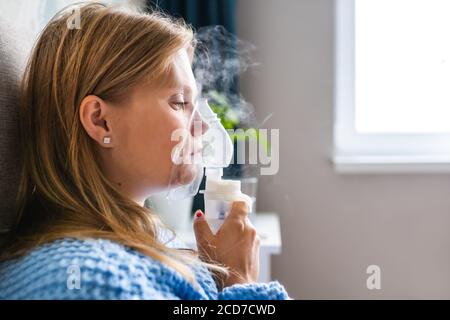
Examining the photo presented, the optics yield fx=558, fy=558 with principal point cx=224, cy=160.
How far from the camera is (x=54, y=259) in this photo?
52 centimetres

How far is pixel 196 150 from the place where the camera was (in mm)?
746

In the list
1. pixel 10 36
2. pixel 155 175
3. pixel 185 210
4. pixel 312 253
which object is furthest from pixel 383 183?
pixel 10 36

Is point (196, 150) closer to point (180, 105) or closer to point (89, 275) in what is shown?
point (180, 105)

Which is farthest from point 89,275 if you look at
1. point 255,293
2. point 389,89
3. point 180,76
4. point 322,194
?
point 389,89

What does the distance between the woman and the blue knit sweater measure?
0.12ft

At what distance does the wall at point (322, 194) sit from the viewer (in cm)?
171

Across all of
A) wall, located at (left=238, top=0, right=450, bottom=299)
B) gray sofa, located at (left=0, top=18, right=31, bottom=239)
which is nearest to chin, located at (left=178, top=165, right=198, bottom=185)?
gray sofa, located at (left=0, top=18, right=31, bottom=239)

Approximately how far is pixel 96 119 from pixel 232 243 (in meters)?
0.24

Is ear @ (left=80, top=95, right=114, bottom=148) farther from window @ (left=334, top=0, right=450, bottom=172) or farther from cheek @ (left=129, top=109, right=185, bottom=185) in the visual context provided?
Result: window @ (left=334, top=0, right=450, bottom=172)

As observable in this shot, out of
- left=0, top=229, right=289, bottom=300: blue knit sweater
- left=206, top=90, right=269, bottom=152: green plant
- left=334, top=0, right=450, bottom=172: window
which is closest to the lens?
left=0, top=229, right=289, bottom=300: blue knit sweater

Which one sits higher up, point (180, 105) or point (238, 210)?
point (180, 105)

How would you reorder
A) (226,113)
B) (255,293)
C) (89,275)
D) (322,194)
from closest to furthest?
(89,275) → (255,293) → (226,113) → (322,194)

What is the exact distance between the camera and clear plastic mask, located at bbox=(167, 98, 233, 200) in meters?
0.73
